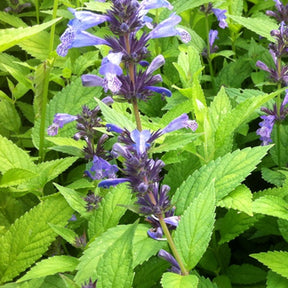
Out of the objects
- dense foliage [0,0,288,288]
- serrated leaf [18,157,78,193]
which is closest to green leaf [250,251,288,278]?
dense foliage [0,0,288,288]

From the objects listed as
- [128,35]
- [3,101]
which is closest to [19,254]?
[128,35]

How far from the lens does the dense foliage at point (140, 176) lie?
1.40 m

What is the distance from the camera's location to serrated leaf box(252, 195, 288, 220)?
5.38ft

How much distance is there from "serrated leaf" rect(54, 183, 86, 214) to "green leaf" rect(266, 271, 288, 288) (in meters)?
0.84

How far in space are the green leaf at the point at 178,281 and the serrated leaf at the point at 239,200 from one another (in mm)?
344

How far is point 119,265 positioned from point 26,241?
2.56ft

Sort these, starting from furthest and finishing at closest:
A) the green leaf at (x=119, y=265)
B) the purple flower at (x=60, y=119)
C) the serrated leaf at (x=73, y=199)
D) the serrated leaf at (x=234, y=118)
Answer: the purple flower at (x=60, y=119)
the serrated leaf at (x=73, y=199)
the serrated leaf at (x=234, y=118)
the green leaf at (x=119, y=265)

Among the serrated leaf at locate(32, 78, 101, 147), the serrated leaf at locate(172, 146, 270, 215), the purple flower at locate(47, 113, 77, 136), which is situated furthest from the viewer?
the serrated leaf at locate(32, 78, 101, 147)

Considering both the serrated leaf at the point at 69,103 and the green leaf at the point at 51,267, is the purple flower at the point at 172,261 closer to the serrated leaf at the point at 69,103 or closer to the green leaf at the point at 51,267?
the green leaf at the point at 51,267

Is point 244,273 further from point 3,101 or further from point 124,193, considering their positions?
point 3,101

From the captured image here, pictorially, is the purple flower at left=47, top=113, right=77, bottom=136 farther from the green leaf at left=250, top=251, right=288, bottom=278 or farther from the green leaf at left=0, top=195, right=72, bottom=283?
the green leaf at left=250, top=251, right=288, bottom=278

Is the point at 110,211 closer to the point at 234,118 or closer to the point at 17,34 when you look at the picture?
the point at 234,118

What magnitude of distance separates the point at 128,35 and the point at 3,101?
5.31 ft

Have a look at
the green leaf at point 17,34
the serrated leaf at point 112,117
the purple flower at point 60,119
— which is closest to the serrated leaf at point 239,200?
the serrated leaf at point 112,117
